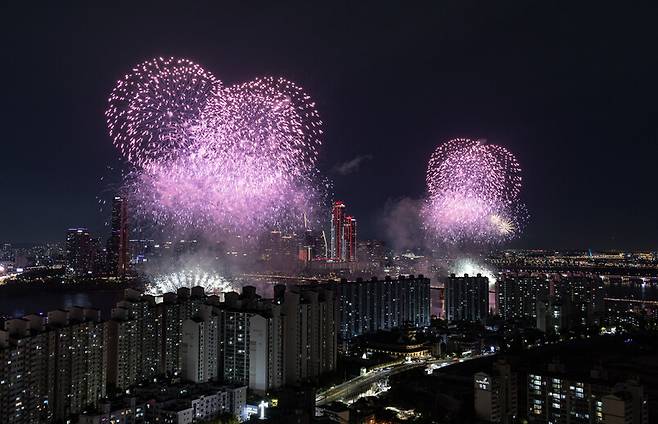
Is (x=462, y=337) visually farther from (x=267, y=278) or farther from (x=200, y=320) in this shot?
(x=267, y=278)

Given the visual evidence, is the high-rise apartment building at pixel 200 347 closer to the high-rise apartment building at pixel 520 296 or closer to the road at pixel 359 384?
the road at pixel 359 384

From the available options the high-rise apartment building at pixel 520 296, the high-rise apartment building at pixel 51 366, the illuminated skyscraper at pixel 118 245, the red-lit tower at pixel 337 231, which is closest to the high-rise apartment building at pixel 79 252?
the illuminated skyscraper at pixel 118 245

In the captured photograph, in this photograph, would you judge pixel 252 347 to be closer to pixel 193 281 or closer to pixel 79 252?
pixel 193 281

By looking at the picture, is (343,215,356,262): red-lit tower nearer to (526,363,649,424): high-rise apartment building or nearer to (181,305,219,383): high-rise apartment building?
(181,305,219,383): high-rise apartment building

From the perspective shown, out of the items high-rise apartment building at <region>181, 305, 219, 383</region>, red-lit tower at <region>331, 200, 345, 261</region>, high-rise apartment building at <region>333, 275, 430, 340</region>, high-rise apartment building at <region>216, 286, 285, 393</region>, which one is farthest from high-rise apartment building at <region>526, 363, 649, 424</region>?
red-lit tower at <region>331, 200, 345, 261</region>

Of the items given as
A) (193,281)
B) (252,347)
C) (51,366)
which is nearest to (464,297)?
(193,281)

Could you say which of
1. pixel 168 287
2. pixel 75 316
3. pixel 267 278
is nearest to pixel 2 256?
pixel 267 278
